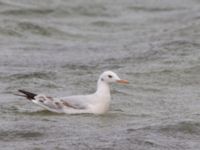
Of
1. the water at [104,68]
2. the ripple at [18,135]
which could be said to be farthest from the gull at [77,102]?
the ripple at [18,135]

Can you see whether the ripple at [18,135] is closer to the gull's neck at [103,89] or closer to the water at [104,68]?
the water at [104,68]

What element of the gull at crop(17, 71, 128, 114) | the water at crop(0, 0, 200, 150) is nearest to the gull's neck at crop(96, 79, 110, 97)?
the gull at crop(17, 71, 128, 114)

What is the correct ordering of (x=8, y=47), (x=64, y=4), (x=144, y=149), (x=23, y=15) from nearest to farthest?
(x=144, y=149) < (x=8, y=47) < (x=23, y=15) < (x=64, y=4)

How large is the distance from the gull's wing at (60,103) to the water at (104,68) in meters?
0.12

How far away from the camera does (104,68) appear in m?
16.9

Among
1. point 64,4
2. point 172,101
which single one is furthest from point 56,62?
point 64,4

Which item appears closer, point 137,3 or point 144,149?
point 144,149

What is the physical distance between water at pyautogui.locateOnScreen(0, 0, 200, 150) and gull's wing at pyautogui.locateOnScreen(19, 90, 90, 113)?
0.40ft

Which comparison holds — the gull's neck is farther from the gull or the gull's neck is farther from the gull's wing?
the gull's wing

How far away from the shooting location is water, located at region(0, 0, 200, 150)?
1112 cm

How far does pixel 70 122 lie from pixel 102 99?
0.97 meters

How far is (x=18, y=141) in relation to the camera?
10820 mm

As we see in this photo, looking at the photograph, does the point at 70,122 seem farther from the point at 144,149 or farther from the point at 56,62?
the point at 56,62

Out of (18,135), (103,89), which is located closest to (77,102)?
(103,89)
